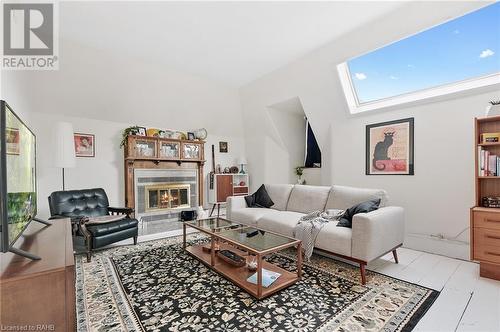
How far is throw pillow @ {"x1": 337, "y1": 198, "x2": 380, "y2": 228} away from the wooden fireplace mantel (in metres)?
3.51

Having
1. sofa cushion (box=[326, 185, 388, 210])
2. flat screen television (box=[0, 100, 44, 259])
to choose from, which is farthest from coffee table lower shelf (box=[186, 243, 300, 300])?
flat screen television (box=[0, 100, 44, 259])

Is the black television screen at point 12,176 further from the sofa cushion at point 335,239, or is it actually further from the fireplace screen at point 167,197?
the fireplace screen at point 167,197

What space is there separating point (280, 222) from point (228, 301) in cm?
131

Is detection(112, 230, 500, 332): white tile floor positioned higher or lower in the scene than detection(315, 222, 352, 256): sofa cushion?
lower

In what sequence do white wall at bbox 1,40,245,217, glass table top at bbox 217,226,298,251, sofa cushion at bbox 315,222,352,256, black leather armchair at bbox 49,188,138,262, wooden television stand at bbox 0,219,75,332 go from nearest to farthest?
wooden television stand at bbox 0,219,75,332, glass table top at bbox 217,226,298,251, sofa cushion at bbox 315,222,352,256, black leather armchair at bbox 49,188,138,262, white wall at bbox 1,40,245,217

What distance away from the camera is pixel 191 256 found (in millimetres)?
2830

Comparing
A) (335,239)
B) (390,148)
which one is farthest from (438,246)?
(335,239)

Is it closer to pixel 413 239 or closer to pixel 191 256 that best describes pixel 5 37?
pixel 191 256

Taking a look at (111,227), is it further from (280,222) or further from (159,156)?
(280,222)

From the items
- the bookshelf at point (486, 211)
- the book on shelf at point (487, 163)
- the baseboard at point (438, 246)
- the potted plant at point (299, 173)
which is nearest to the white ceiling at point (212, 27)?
the bookshelf at point (486, 211)

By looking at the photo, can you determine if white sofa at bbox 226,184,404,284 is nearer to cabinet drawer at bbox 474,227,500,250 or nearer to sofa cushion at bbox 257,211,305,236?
sofa cushion at bbox 257,211,305,236

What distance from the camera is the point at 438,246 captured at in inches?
118

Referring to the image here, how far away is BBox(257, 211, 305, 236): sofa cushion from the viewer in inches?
114

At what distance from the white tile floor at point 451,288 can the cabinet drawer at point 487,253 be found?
20cm
